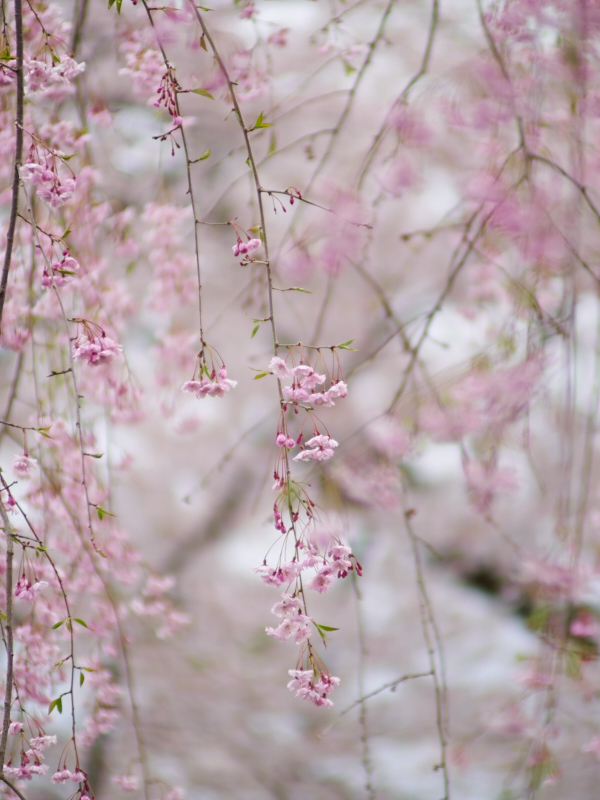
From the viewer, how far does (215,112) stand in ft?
7.24

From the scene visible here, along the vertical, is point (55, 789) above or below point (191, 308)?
below

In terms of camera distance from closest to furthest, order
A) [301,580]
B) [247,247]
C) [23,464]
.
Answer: [301,580] < [247,247] < [23,464]

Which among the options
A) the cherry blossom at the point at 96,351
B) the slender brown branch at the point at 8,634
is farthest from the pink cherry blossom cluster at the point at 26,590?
the cherry blossom at the point at 96,351

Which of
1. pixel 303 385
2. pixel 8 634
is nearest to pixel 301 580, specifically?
pixel 303 385

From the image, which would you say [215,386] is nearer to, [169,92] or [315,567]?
[315,567]

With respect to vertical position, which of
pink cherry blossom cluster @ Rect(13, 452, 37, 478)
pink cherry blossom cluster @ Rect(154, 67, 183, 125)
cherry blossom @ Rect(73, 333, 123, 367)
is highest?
pink cherry blossom cluster @ Rect(154, 67, 183, 125)

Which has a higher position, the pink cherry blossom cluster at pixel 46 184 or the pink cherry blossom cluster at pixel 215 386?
the pink cherry blossom cluster at pixel 46 184

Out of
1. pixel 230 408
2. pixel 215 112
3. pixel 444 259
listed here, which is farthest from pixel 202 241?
pixel 444 259

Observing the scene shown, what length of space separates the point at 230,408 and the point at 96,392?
2.67ft

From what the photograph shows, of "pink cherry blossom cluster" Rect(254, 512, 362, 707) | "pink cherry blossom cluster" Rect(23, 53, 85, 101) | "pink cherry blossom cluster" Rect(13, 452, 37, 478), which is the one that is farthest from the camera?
"pink cherry blossom cluster" Rect(13, 452, 37, 478)

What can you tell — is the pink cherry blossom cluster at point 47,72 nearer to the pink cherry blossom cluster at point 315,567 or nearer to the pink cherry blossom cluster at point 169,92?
the pink cherry blossom cluster at point 169,92

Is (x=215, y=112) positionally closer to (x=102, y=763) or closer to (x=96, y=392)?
(x=96, y=392)

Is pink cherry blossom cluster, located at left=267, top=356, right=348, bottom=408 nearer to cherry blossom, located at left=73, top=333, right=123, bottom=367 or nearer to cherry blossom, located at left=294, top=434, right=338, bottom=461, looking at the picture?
cherry blossom, located at left=294, top=434, right=338, bottom=461

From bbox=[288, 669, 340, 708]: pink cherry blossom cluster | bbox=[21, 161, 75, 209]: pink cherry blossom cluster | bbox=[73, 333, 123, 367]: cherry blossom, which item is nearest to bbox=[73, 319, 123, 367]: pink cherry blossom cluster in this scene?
bbox=[73, 333, 123, 367]: cherry blossom
